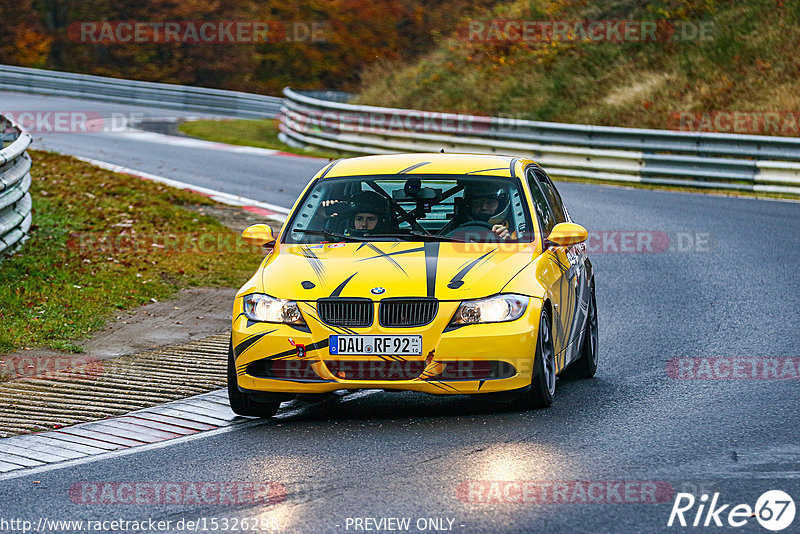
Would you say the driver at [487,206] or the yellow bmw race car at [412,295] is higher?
the driver at [487,206]

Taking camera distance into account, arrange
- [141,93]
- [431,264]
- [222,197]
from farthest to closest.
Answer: [141,93] → [222,197] → [431,264]

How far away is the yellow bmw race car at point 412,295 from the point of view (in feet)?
25.3

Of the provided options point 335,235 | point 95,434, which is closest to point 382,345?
point 335,235

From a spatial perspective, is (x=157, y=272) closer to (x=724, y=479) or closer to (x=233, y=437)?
(x=233, y=437)

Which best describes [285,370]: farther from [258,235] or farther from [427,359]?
[258,235]

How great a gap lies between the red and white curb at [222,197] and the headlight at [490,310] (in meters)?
9.89

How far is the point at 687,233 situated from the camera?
57.1 ft

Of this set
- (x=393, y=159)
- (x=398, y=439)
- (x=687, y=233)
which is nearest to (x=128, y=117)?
(x=687, y=233)

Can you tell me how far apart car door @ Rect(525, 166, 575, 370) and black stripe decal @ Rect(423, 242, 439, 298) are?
2.46 feet

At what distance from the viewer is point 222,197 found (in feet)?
65.6

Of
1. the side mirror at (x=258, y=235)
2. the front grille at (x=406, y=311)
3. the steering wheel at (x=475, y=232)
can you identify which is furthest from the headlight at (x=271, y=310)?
the steering wheel at (x=475, y=232)

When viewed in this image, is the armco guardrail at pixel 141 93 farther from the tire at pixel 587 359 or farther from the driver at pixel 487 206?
the driver at pixel 487 206

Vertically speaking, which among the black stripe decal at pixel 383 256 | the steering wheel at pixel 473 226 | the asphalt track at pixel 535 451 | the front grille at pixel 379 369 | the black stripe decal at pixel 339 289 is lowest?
the asphalt track at pixel 535 451

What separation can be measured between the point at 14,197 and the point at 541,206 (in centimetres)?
673
